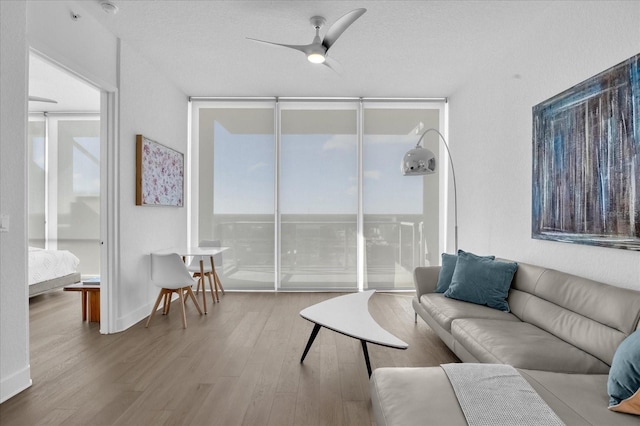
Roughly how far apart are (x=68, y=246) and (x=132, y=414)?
4.83m

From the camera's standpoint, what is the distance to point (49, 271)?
14.4 feet

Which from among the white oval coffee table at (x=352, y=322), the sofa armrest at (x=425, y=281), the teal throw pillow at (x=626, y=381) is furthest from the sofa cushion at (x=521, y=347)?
the sofa armrest at (x=425, y=281)

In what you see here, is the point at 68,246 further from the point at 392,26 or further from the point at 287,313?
the point at 392,26

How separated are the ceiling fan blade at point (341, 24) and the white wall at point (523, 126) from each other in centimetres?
156

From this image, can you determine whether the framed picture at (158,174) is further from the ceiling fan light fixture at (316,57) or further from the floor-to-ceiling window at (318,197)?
the ceiling fan light fixture at (316,57)

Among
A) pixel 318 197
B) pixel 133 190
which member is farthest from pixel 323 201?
pixel 133 190

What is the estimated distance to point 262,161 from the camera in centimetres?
507

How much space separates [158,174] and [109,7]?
1.73 metres

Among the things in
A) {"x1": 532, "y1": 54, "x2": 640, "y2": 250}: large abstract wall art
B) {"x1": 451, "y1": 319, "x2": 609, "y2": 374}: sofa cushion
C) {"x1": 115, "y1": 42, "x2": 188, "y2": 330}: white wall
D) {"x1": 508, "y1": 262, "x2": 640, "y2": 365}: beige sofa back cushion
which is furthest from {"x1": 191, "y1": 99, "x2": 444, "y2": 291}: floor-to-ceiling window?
{"x1": 451, "y1": 319, "x2": 609, "y2": 374}: sofa cushion

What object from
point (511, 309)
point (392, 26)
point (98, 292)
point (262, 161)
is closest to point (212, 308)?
point (98, 292)

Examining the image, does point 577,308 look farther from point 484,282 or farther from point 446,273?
point 446,273

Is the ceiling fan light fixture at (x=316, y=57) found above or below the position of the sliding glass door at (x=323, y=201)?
above

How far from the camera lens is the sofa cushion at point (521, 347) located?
1782mm

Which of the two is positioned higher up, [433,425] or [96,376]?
[433,425]
